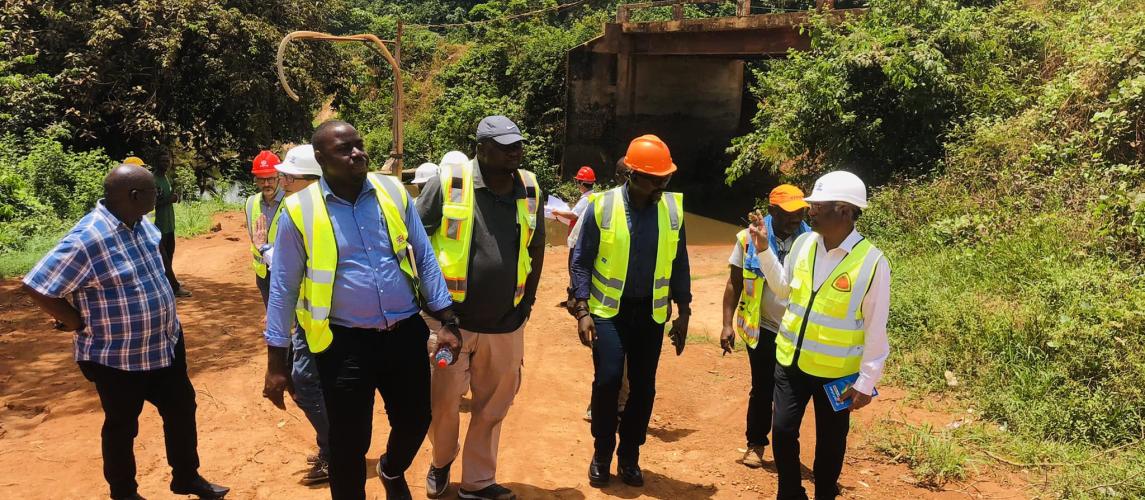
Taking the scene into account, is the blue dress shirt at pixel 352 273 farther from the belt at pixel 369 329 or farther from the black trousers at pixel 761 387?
the black trousers at pixel 761 387

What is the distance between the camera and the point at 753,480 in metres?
4.85

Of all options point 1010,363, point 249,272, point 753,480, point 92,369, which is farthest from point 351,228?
point 249,272

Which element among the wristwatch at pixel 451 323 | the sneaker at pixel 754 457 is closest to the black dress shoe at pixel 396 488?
the wristwatch at pixel 451 323

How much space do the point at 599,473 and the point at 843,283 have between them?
174 cm

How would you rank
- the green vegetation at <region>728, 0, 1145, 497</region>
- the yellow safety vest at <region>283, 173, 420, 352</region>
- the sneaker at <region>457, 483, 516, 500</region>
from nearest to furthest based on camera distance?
the yellow safety vest at <region>283, 173, 420, 352</region> → the sneaker at <region>457, 483, 516, 500</region> → the green vegetation at <region>728, 0, 1145, 497</region>

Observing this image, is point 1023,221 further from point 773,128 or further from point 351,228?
point 351,228

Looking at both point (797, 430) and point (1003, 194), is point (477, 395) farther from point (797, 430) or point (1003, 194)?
point (1003, 194)

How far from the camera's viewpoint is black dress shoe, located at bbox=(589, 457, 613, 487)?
14.5 feet

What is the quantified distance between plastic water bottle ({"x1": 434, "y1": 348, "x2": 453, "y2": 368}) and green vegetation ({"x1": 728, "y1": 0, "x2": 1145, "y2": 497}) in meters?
3.17

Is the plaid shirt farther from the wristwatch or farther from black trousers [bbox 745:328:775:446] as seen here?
black trousers [bbox 745:328:775:446]

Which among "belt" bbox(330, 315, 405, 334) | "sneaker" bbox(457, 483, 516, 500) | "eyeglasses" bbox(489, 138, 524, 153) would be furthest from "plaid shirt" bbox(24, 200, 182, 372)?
"eyeglasses" bbox(489, 138, 524, 153)

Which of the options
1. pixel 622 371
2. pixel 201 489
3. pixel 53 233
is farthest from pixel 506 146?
pixel 53 233

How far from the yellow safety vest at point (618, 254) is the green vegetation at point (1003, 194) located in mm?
2161

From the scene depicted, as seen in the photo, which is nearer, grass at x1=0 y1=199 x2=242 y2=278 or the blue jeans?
the blue jeans
